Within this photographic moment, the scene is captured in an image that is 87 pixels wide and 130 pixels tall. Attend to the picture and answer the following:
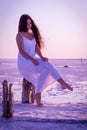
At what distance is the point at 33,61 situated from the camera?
7145 millimetres

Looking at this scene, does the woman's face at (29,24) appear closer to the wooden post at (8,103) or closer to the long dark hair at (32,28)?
the long dark hair at (32,28)

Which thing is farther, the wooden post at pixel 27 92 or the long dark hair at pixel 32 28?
the wooden post at pixel 27 92

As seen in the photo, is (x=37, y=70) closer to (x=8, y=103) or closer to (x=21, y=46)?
(x=21, y=46)

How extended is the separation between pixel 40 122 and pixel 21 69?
2.09 metres

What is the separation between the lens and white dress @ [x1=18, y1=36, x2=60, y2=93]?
7.04 m

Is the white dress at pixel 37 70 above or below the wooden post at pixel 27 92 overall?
above

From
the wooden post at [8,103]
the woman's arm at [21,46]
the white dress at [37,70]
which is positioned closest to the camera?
the wooden post at [8,103]

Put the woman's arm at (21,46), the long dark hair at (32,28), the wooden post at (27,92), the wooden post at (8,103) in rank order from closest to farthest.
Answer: the wooden post at (8,103) → the woman's arm at (21,46) → the long dark hair at (32,28) → the wooden post at (27,92)

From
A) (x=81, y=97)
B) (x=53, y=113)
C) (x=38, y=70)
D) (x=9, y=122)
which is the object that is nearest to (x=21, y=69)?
(x=38, y=70)

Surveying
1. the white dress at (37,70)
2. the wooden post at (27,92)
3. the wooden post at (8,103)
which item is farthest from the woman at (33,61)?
the wooden post at (8,103)

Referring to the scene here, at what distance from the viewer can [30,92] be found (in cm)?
853

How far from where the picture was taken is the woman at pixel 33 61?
706 cm

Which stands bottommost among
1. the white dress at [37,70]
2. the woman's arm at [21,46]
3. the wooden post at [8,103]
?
the wooden post at [8,103]

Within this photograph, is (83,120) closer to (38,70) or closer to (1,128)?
(1,128)
